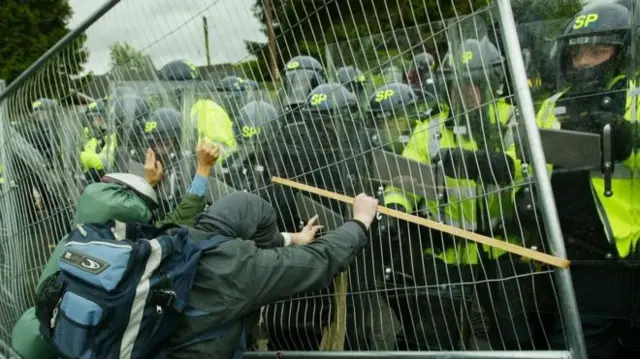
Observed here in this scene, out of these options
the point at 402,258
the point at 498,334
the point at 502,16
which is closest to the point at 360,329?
the point at 402,258

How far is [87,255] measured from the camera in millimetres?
2277

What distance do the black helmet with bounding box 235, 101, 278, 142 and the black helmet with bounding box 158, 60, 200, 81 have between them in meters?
0.34

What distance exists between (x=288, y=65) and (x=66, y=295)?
1.26m

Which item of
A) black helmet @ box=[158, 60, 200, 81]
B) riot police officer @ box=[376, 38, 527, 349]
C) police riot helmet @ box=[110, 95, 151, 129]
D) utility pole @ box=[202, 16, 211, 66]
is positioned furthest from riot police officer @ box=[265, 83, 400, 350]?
police riot helmet @ box=[110, 95, 151, 129]

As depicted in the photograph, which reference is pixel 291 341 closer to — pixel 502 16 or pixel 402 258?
pixel 402 258

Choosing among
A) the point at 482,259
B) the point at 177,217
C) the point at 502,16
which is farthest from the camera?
the point at 177,217

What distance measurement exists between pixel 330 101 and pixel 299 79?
18cm

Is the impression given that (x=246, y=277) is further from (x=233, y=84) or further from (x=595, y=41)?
(x=595, y=41)

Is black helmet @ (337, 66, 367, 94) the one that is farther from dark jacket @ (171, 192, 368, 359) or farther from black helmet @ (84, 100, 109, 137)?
black helmet @ (84, 100, 109, 137)

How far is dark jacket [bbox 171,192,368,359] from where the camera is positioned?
8.00 ft

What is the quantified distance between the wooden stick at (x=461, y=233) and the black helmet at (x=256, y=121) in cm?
29

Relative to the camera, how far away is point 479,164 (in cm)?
249

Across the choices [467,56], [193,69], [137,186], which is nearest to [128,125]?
[193,69]

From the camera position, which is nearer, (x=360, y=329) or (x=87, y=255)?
(x=87, y=255)
